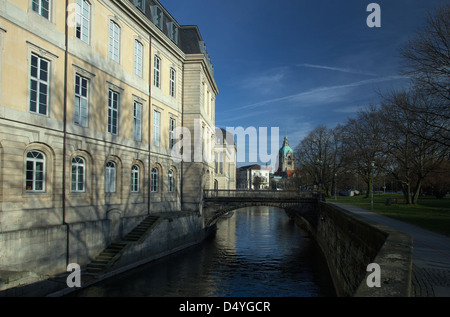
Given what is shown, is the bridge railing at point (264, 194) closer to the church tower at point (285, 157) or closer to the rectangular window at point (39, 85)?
the rectangular window at point (39, 85)

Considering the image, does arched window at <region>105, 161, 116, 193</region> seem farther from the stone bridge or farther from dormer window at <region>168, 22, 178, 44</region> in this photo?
dormer window at <region>168, 22, 178, 44</region>

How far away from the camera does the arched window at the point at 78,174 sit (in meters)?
17.2

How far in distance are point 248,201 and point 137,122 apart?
39.5 feet

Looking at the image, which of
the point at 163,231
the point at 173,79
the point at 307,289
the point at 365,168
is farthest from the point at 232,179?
the point at 307,289

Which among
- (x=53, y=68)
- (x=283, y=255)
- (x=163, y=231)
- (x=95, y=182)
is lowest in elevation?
(x=283, y=255)

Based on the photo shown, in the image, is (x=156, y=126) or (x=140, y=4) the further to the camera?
(x=156, y=126)

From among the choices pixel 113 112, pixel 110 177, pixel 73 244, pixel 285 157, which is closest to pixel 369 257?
pixel 73 244

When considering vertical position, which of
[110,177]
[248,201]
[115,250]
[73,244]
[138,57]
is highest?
[138,57]

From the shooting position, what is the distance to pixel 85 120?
58.8 ft

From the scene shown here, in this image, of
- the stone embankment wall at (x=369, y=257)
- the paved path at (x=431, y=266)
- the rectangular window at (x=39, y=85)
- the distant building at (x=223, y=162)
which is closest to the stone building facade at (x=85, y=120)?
the rectangular window at (x=39, y=85)

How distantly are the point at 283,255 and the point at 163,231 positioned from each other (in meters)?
8.40

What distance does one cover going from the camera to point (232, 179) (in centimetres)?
8131

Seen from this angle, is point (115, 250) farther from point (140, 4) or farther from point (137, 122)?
point (140, 4)
